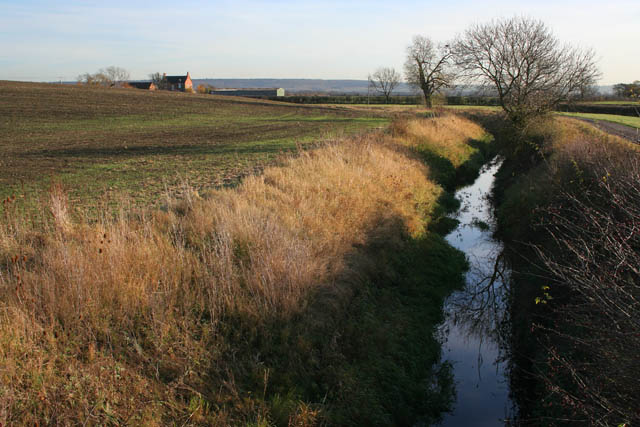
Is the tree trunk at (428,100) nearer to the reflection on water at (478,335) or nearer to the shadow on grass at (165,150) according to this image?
the shadow on grass at (165,150)

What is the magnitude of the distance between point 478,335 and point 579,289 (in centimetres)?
380

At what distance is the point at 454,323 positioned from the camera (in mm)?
7961

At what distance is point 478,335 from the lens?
7609 millimetres

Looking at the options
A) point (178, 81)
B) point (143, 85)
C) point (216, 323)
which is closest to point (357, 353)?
point (216, 323)

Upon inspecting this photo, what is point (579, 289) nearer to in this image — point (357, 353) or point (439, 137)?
point (357, 353)

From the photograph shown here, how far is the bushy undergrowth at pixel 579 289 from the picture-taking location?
3.81 metres

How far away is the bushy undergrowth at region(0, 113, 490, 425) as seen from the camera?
4.00 metres

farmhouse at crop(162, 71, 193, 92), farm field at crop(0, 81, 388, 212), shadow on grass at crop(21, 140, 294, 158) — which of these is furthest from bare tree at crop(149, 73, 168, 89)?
shadow on grass at crop(21, 140, 294, 158)

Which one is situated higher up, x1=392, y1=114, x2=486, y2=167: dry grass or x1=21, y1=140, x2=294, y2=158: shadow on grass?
x1=392, y1=114, x2=486, y2=167: dry grass

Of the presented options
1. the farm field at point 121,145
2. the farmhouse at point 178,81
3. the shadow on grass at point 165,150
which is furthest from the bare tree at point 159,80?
the shadow on grass at point 165,150

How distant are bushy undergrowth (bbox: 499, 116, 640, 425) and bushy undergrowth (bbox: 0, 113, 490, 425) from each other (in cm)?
154

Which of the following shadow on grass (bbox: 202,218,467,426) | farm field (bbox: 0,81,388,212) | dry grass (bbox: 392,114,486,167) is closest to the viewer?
shadow on grass (bbox: 202,218,467,426)

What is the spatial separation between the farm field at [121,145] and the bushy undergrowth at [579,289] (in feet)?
23.0

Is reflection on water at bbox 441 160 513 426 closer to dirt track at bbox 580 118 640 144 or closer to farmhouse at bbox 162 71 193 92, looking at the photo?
dirt track at bbox 580 118 640 144
